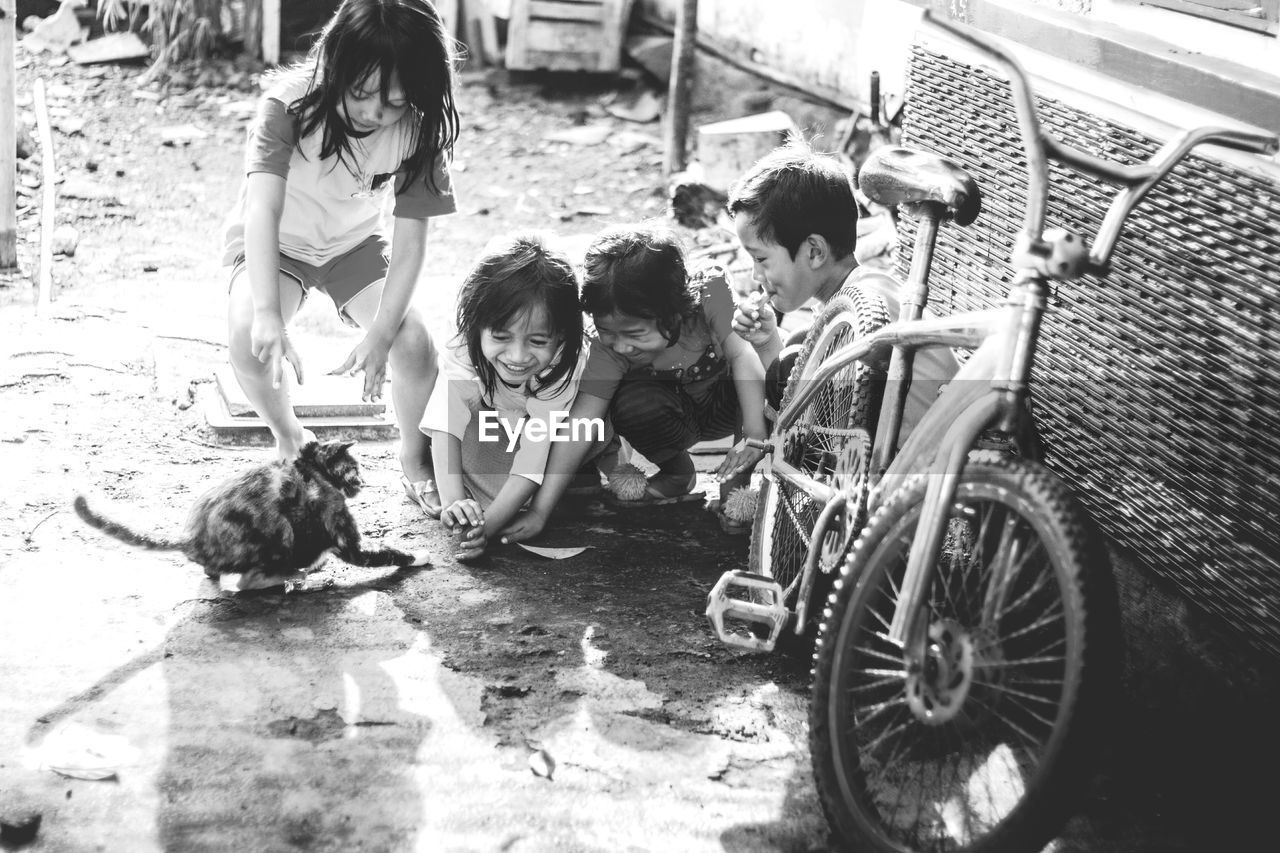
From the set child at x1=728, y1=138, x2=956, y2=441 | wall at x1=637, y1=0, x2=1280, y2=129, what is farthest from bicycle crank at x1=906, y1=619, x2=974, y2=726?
child at x1=728, y1=138, x2=956, y2=441

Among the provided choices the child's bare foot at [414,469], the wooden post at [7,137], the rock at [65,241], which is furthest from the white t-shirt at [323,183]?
the rock at [65,241]

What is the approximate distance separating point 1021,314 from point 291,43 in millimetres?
8374

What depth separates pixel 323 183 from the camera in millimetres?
3422

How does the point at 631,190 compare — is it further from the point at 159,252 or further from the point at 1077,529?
the point at 1077,529

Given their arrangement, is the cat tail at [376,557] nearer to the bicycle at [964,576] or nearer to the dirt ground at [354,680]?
the dirt ground at [354,680]

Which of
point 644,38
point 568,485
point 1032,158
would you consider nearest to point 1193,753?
point 1032,158

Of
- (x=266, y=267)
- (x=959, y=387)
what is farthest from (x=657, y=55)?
(x=959, y=387)

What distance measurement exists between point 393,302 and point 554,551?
2.71 feet

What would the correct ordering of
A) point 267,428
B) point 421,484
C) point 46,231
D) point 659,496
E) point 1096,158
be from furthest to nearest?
point 46,231
point 267,428
point 659,496
point 421,484
point 1096,158

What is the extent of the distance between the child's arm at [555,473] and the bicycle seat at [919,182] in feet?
3.85

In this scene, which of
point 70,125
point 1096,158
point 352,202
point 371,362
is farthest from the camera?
point 70,125

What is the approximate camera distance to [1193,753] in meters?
2.55

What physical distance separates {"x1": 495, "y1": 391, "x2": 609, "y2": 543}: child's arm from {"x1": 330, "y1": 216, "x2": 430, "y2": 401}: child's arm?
53cm

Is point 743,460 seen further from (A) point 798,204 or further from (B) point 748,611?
(A) point 798,204
